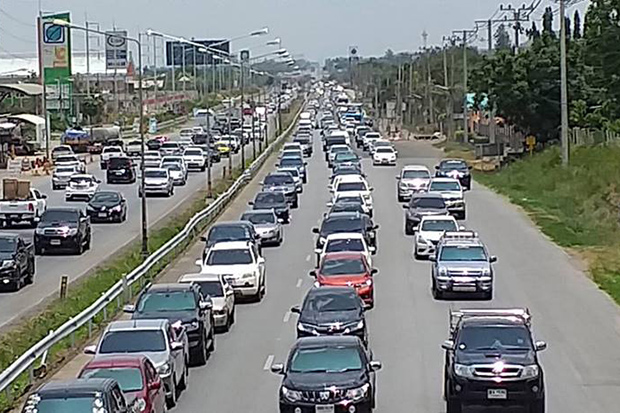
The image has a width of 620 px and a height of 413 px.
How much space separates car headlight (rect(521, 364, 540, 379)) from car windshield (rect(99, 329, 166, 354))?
6.07 meters

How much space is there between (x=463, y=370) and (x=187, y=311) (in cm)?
794

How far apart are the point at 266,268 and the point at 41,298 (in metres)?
9.11

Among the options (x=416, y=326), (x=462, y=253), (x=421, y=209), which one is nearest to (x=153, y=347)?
(x=416, y=326)

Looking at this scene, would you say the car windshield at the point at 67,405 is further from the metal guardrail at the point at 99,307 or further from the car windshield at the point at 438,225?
the car windshield at the point at 438,225

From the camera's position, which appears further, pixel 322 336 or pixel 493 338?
pixel 322 336

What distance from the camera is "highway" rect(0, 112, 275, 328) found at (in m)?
37.9

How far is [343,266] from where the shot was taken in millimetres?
35781

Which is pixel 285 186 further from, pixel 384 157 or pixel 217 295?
pixel 217 295

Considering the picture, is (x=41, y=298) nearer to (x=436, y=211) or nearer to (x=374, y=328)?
(x=374, y=328)

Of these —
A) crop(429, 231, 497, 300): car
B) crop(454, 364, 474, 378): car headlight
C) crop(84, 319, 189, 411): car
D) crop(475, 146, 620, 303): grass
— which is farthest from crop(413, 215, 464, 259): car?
crop(454, 364, 474, 378): car headlight

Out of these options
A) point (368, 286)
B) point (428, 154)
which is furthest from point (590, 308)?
point (428, 154)

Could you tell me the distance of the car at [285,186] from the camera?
64250 millimetres

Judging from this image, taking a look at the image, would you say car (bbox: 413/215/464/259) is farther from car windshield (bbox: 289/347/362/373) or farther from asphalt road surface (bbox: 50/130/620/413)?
car windshield (bbox: 289/347/362/373)

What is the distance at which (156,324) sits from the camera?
24.6m
